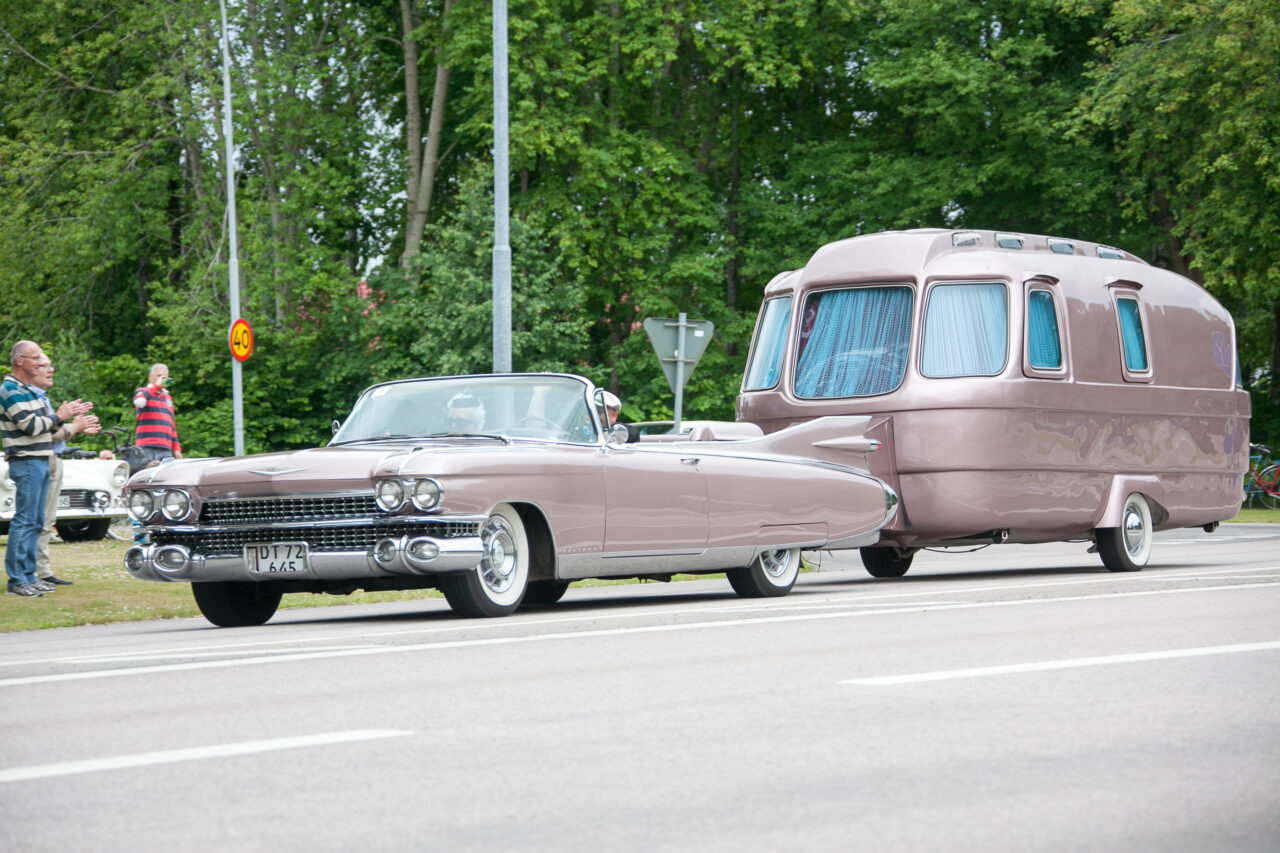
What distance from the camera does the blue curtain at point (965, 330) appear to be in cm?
1667

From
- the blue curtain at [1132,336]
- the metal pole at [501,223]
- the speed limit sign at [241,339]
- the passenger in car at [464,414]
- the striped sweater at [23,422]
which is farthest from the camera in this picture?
the speed limit sign at [241,339]

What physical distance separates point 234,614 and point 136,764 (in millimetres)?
6734

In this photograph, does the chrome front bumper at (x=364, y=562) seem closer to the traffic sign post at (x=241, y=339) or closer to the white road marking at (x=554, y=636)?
the white road marking at (x=554, y=636)

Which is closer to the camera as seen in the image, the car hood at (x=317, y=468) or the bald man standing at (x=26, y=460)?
the car hood at (x=317, y=468)

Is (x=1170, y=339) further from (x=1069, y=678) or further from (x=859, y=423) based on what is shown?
(x=1069, y=678)

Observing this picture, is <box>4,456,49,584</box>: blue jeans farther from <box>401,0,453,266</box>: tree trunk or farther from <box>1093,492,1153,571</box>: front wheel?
<box>401,0,453,266</box>: tree trunk

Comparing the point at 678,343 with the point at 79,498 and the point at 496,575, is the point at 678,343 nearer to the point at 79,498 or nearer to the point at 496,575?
the point at 79,498

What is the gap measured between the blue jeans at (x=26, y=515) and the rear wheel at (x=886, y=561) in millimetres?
7735

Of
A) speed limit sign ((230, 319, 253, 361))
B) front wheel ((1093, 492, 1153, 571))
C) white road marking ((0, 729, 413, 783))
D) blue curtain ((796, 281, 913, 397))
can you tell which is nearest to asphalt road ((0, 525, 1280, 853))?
white road marking ((0, 729, 413, 783))

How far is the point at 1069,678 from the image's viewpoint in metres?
7.95

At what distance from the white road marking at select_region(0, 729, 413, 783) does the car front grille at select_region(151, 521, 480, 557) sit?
4.57 m

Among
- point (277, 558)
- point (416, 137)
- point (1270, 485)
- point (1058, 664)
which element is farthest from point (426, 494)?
point (416, 137)

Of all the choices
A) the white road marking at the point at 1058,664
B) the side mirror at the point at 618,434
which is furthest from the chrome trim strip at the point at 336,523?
the white road marking at the point at 1058,664

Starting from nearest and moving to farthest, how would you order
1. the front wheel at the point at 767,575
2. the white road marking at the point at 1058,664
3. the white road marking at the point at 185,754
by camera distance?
the white road marking at the point at 185,754, the white road marking at the point at 1058,664, the front wheel at the point at 767,575
